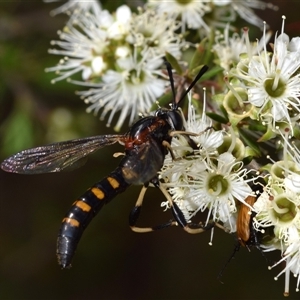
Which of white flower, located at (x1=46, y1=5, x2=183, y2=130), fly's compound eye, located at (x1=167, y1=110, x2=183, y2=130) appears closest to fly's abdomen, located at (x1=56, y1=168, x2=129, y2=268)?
fly's compound eye, located at (x1=167, y1=110, x2=183, y2=130)

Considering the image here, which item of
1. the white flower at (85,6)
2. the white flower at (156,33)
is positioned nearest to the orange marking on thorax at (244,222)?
the white flower at (156,33)

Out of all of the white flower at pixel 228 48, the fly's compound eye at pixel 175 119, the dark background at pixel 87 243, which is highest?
the fly's compound eye at pixel 175 119

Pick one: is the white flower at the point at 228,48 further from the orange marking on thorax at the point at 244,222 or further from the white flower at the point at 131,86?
the orange marking on thorax at the point at 244,222

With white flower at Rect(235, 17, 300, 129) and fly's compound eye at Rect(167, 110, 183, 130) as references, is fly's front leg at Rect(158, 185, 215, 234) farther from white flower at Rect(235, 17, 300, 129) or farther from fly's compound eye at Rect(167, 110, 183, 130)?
white flower at Rect(235, 17, 300, 129)

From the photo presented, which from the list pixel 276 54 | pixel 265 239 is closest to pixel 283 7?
pixel 276 54

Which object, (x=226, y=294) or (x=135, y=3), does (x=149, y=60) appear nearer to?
(x=135, y=3)

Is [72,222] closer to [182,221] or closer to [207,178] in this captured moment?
[182,221]

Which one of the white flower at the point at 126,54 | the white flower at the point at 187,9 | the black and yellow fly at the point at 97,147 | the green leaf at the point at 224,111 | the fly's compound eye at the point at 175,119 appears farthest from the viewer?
the white flower at the point at 187,9

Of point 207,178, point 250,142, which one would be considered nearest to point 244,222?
point 207,178
